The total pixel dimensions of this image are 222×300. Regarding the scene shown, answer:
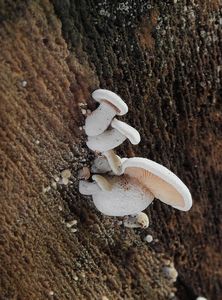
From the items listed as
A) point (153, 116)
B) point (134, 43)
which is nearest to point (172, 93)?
point (153, 116)

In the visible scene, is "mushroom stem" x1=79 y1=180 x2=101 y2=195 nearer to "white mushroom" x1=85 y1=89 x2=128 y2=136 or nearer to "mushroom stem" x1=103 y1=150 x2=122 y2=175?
"mushroom stem" x1=103 y1=150 x2=122 y2=175

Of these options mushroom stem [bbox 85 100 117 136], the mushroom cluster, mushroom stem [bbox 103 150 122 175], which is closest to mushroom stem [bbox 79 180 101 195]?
the mushroom cluster

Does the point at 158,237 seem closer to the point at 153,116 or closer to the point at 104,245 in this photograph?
the point at 104,245

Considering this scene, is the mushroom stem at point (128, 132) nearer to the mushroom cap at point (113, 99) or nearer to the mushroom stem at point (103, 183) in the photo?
the mushroom cap at point (113, 99)

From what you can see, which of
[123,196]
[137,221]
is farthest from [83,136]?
[137,221]

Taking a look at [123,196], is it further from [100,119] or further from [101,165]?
[100,119]
